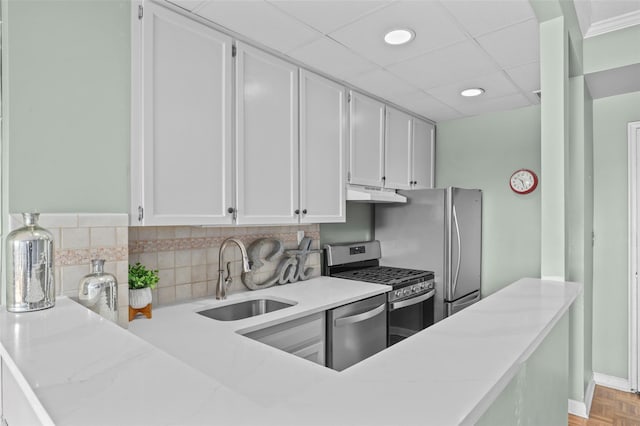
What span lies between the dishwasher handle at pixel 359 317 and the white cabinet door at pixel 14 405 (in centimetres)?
136

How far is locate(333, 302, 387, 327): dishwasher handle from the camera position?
2020 millimetres

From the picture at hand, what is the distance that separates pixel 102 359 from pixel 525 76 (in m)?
2.85

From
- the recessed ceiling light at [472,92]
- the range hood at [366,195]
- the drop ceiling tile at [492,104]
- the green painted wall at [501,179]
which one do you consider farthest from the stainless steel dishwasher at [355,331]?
the drop ceiling tile at [492,104]

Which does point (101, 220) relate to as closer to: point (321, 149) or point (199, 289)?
point (199, 289)

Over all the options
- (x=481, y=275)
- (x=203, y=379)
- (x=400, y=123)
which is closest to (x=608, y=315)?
(x=481, y=275)

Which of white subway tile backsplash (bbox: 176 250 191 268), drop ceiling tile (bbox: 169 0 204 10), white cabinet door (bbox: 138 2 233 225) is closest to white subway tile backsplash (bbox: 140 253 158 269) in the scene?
white subway tile backsplash (bbox: 176 250 191 268)

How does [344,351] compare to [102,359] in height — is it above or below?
below

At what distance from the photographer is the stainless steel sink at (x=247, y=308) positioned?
2010 millimetres

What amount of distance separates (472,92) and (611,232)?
62.8 inches

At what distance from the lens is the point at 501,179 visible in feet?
11.1

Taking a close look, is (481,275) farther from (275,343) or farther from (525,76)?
(275,343)

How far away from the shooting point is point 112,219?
1.42 m

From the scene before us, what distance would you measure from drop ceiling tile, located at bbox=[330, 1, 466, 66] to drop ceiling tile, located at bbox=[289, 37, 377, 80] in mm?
62

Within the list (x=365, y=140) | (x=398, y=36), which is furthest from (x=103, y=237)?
(x=365, y=140)
